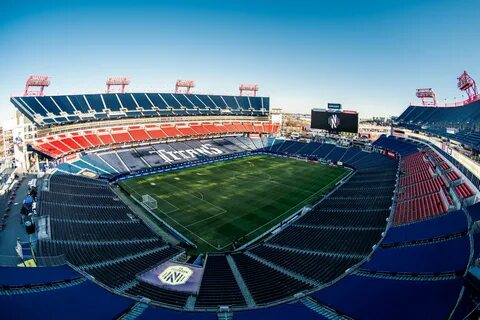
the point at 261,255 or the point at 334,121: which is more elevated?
the point at 334,121

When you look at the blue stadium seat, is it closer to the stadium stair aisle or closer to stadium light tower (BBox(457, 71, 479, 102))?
the stadium stair aisle

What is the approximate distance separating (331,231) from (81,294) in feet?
74.3

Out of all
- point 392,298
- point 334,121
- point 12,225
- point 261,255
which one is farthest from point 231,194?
point 334,121

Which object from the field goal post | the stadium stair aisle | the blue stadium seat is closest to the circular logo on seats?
the blue stadium seat

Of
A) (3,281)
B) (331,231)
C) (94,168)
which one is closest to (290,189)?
(331,231)

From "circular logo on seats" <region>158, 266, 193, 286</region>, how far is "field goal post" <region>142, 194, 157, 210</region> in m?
18.4

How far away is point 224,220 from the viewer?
36188 millimetres

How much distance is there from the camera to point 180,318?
52.6 ft

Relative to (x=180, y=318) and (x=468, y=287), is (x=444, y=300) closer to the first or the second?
(x=468, y=287)

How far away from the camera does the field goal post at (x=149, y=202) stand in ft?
131

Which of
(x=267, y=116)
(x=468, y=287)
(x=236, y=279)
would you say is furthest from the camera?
(x=267, y=116)

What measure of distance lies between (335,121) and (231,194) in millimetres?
38991

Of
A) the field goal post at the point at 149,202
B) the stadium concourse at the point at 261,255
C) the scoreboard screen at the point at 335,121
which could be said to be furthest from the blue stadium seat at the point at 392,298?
the scoreboard screen at the point at 335,121

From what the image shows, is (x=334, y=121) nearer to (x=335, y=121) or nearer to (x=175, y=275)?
(x=335, y=121)
